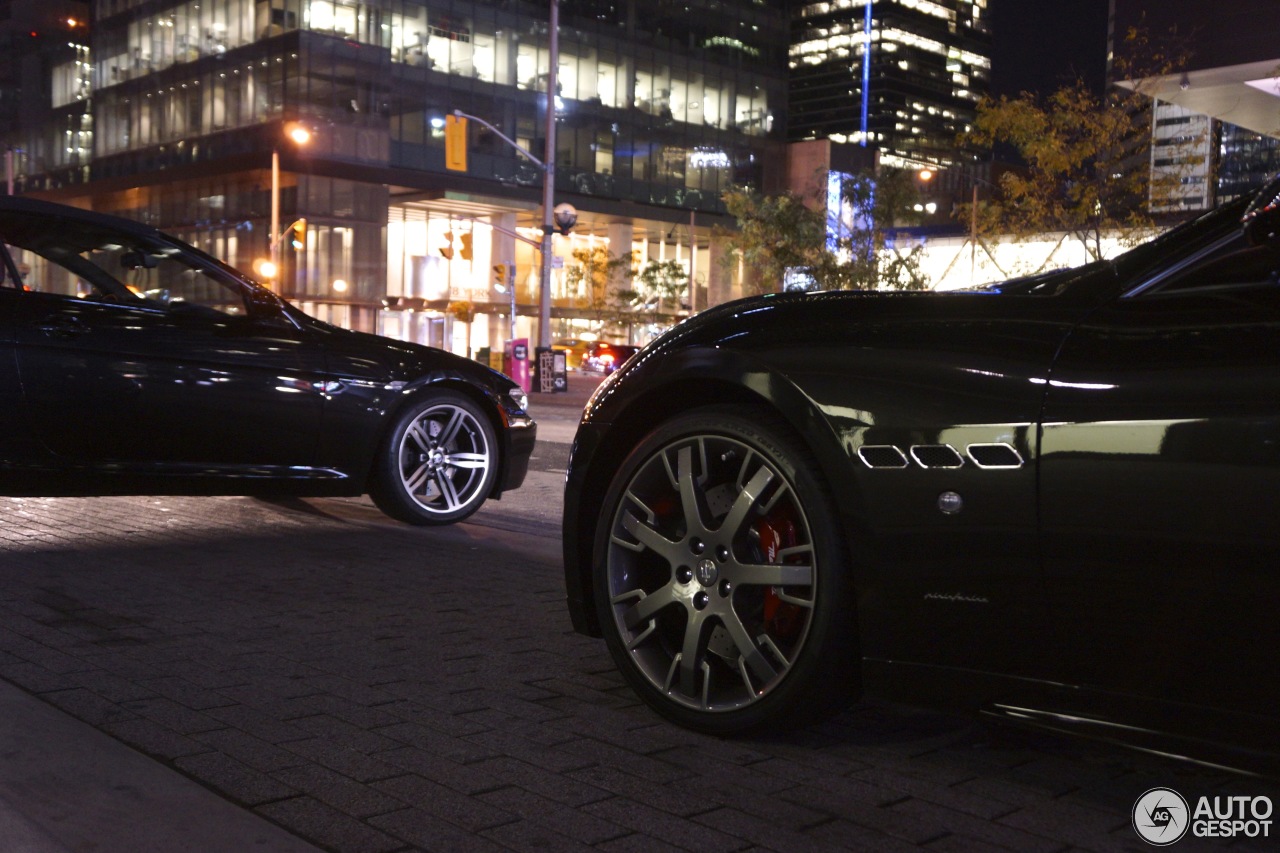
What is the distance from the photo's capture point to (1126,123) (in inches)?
1084

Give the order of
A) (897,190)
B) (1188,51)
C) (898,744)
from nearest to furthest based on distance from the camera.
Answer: (898,744)
(1188,51)
(897,190)

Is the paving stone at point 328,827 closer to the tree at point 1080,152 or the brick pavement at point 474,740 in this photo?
the brick pavement at point 474,740

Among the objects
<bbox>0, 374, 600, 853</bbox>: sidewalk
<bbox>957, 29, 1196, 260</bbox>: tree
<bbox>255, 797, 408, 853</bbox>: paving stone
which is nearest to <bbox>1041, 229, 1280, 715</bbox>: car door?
<bbox>255, 797, 408, 853</bbox>: paving stone

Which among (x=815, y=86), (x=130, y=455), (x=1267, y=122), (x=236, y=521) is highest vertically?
(x=815, y=86)

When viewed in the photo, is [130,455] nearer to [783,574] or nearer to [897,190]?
[783,574]

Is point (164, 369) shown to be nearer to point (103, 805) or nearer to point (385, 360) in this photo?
point (385, 360)

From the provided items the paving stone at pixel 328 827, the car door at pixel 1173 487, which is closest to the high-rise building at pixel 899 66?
the car door at pixel 1173 487

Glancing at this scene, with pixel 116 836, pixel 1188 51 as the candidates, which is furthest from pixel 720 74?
pixel 116 836

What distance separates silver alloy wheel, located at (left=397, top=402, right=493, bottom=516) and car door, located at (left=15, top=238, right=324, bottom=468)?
2.03 ft

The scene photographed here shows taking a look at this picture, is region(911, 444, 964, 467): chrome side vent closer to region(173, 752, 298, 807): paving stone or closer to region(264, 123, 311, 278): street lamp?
region(173, 752, 298, 807): paving stone

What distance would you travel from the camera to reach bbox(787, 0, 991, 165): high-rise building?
169750mm

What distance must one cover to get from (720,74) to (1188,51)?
53338 mm

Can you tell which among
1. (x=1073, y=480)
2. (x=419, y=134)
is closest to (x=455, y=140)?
(x=419, y=134)

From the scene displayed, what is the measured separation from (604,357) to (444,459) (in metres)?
39.2
